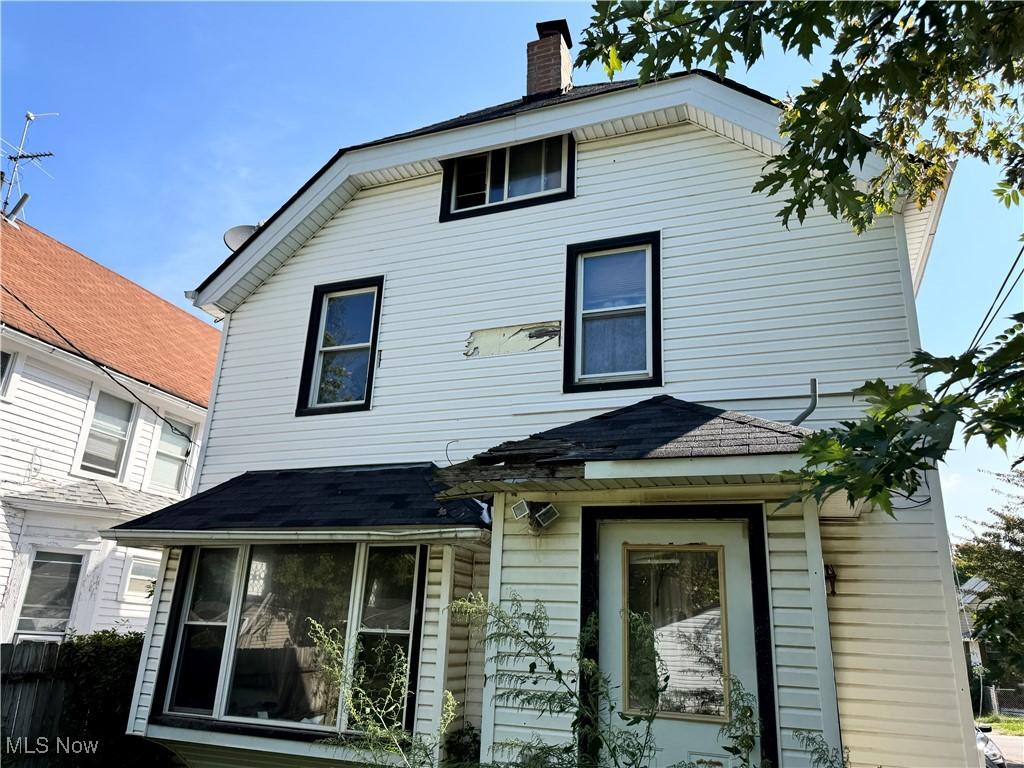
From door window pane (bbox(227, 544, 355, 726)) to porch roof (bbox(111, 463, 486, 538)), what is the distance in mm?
518

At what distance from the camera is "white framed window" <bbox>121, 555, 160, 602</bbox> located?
13.1 meters

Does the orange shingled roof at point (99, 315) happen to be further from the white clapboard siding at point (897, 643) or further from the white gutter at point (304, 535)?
the white clapboard siding at point (897, 643)

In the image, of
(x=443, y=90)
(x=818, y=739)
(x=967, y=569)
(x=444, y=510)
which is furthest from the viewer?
(x=967, y=569)

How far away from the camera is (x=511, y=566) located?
5.98 metres

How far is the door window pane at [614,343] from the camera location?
7.48 m

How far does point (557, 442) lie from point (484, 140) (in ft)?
15.5

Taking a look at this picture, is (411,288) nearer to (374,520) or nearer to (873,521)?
(374,520)

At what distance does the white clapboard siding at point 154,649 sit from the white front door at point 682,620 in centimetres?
531

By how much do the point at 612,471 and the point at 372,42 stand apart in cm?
599

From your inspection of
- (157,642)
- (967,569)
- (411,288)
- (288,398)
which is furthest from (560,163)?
(967,569)

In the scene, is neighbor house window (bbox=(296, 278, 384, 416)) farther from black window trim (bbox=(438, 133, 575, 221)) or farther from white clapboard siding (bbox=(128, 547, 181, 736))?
white clapboard siding (bbox=(128, 547, 181, 736))

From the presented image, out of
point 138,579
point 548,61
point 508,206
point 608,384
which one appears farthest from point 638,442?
point 138,579

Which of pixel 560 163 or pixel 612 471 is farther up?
pixel 560 163

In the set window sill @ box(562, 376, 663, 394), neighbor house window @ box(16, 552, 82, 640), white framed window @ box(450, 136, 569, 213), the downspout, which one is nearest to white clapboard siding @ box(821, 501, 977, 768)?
the downspout
